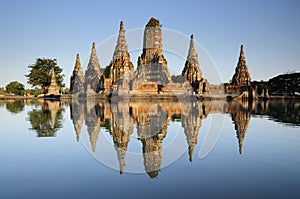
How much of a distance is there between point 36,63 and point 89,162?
64327 mm

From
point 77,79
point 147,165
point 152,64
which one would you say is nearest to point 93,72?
point 77,79

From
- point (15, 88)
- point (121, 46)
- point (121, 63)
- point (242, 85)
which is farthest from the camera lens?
point (15, 88)

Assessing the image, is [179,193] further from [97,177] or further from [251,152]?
[251,152]

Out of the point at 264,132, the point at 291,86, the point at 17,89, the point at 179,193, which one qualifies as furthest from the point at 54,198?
the point at 17,89

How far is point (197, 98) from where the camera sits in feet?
160

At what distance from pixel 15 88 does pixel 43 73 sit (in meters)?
21.9

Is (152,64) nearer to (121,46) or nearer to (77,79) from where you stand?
(121,46)

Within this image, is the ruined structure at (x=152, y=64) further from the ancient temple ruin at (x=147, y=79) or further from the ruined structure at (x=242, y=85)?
the ruined structure at (x=242, y=85)

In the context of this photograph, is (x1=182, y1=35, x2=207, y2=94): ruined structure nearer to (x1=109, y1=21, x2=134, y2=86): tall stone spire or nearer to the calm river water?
(x1=109, y1=21, x2=134, y2=86): tall stone spire

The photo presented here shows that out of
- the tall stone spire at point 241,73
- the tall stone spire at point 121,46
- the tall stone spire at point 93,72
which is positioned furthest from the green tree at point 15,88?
the tall stone spire at point 241,73

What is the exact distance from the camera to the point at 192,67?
205 feet

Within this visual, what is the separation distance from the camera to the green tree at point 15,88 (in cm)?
7685

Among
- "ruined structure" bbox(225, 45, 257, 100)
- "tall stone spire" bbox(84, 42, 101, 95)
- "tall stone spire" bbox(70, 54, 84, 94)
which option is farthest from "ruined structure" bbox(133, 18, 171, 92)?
"tall stone spire" bbox(70, 54, 84, 94)

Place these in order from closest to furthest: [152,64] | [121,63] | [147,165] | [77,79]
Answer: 1. [147,165]
2. [152,64]
3. [121,63]
4. [77,79]
